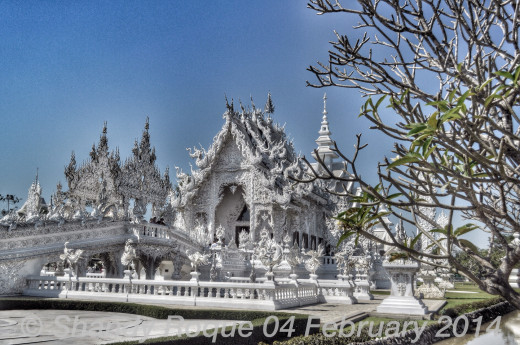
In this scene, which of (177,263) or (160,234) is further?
(177,263)

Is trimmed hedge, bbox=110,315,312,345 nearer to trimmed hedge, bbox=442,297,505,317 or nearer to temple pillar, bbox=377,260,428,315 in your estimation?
temple pillar, bbox=377,260,428,315

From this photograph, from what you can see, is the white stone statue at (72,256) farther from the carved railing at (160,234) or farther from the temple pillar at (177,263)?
the temple pillar at (177,263)

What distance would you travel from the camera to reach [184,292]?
14.0 m

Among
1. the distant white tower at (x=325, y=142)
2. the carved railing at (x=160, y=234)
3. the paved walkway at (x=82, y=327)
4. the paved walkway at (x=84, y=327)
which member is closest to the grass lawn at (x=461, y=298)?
the paved walkway at (x=84, y=327)

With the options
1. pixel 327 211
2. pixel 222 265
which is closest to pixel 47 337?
pixel 222 265

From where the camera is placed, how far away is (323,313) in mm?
11539

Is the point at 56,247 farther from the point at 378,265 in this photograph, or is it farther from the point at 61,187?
the point at 61,187

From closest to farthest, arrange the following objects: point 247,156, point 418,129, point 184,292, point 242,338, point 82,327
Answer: point 418,129 → point 242,338 → point 82,327 → point 184,292 → point 247,156

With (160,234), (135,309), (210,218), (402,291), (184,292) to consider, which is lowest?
(135,309)

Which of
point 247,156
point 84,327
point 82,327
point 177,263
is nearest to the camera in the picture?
point 84,327

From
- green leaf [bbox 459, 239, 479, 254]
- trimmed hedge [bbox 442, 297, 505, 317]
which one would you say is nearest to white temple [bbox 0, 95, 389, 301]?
trimmed hedge [bbox 442, 297, 505, 317]

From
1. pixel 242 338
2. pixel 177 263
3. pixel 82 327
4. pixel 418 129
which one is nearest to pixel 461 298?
pixel 177 263

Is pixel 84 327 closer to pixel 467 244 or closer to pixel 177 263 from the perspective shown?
pixel 467 244

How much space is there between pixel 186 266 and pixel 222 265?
7.97 feet
